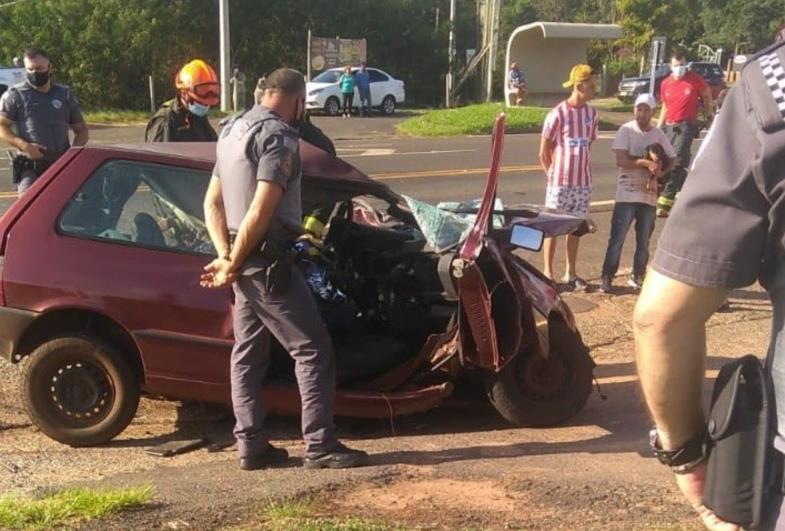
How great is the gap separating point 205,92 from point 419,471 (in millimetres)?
3237

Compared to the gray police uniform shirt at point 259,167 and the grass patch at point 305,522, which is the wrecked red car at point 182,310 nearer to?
the gray police uniform shirt at point 259,167

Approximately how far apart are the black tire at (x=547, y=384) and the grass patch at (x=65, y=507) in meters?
1.95

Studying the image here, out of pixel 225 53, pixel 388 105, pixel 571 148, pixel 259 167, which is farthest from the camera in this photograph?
pixel 388 105

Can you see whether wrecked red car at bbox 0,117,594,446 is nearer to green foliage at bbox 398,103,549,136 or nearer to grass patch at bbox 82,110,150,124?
green foliage at bbox 398,103,549,136

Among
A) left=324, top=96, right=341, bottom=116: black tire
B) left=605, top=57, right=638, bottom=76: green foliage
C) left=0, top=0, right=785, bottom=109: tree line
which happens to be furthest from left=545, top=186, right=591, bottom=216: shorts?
left=605, top=57, right=638, bottom=76: green foliage

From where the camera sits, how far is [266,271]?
4.48 metres

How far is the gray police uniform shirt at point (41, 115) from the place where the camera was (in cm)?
717

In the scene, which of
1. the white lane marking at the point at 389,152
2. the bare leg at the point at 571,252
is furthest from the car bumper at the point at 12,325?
the white lane marking at the point at 389,152

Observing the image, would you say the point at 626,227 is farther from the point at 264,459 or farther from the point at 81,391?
the point at 81,391

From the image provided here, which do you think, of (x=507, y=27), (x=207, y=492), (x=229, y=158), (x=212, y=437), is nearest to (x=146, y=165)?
(x=229, y=158)

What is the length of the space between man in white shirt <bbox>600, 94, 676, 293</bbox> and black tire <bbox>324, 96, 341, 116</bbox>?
79.4 ft

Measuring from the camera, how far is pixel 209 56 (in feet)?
133

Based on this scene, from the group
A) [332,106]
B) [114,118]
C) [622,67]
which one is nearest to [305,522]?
[114,118]

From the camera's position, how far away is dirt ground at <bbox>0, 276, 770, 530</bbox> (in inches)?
153
